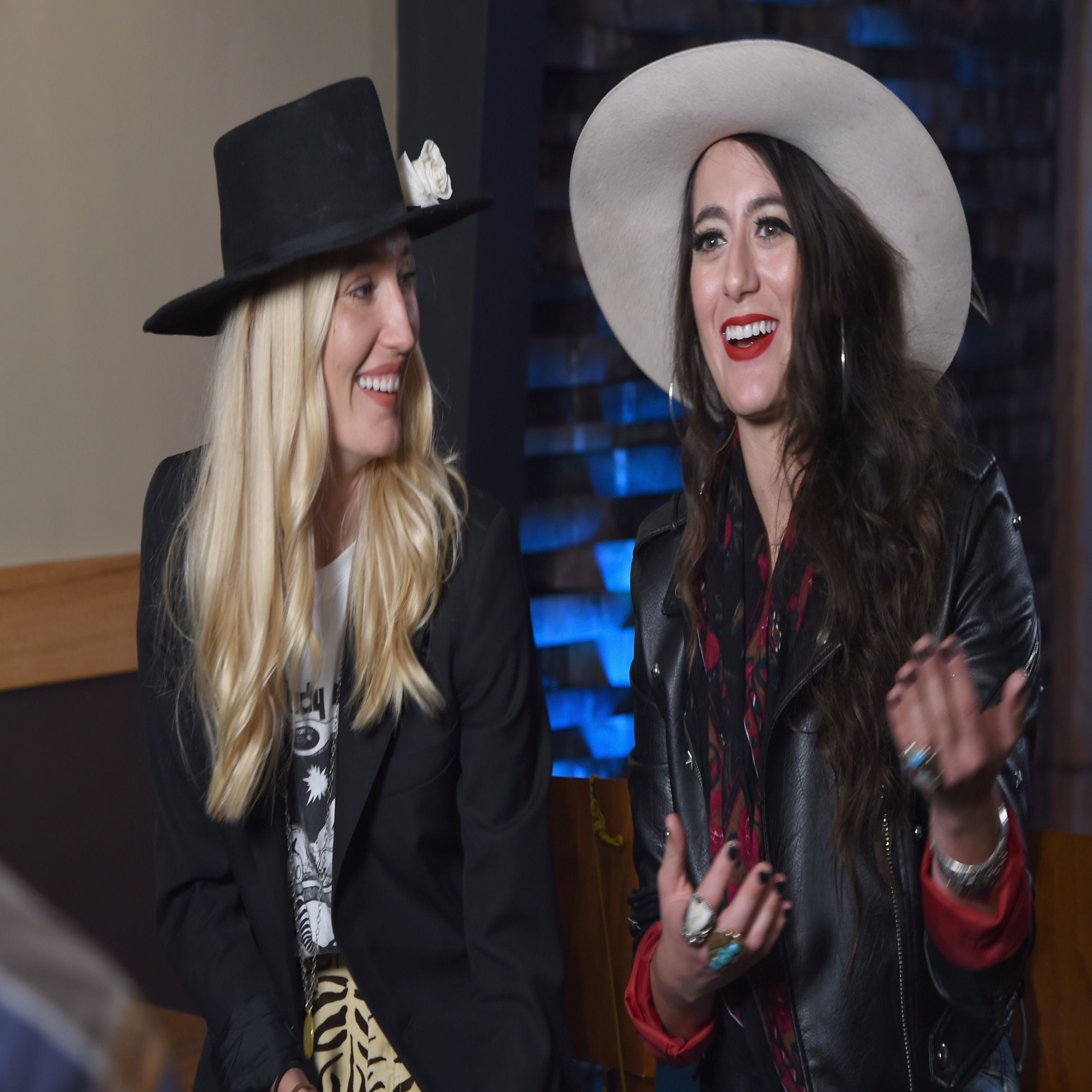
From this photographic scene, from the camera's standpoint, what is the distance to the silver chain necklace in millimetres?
1572

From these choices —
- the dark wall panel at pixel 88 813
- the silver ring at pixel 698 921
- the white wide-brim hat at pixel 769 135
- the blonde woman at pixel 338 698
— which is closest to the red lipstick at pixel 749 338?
the white wide-brim hat at pixel 769 135

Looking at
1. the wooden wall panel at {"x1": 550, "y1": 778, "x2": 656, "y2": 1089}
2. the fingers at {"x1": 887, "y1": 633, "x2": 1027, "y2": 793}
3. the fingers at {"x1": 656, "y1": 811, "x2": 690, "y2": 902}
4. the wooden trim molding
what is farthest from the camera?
the wooden trim molding

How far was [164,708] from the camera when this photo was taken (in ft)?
5.57

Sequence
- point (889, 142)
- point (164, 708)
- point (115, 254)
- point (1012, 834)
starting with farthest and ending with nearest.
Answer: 1. point (115, 254)
2. point (164, 708)
3. point (889, 142)
4. point (1012, 834)

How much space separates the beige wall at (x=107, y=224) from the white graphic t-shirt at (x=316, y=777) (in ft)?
2.58

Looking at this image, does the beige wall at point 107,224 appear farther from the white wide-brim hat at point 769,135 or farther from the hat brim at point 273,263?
the white wide-brim hat at point 769,135

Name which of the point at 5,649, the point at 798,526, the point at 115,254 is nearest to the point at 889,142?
the point at 798,526

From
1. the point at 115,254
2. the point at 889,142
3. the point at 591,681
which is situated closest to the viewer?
the point at 889,142

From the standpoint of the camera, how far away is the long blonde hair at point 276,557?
1.59 metres

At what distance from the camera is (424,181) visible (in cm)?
172

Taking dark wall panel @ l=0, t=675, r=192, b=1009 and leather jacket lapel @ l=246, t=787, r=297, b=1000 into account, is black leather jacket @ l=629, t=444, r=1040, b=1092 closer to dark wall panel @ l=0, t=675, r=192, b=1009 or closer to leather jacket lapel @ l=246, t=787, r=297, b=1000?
leather jacket lapel @ l=246, t=787, r=297, b=1000

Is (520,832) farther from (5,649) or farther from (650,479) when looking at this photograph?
(650,479)

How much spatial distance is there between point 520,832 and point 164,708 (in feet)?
1.80

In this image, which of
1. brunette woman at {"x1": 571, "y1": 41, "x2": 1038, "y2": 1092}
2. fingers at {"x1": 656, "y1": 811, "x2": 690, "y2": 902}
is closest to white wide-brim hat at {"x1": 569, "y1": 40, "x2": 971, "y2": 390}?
brunette woman at {"x1": 571, "y1": 41, "x2": 1038, "y2": 1092}
